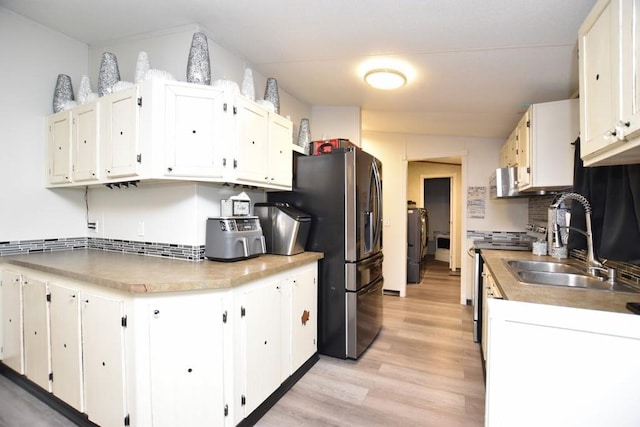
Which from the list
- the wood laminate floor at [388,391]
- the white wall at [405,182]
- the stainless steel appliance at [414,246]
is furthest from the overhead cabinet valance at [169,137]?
the stainless steel appliance at [414,246]

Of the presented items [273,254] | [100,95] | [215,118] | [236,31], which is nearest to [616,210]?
[273,254]

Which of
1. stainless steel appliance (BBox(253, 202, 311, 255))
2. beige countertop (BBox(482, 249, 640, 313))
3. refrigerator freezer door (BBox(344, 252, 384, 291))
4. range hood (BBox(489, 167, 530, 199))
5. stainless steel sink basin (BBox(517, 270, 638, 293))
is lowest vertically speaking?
refrigerator freezer door (BBox(344, 252, 384, 291))

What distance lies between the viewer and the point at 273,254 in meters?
2.46

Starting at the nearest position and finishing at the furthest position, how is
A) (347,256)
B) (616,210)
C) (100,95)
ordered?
(616,210) < (100,95) < (347,256)

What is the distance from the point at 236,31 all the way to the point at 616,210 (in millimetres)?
2607

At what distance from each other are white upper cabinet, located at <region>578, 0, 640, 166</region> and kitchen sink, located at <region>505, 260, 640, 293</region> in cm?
74

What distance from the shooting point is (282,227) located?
245 cm

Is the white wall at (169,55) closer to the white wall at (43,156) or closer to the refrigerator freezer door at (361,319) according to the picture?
the white wall at (43,156)

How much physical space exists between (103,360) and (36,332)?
2.91 feet

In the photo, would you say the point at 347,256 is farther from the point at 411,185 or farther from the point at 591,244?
the point at 411,185

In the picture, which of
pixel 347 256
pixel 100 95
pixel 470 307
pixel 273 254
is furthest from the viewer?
pixel 470 307

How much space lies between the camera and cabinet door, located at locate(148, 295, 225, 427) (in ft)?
5.01

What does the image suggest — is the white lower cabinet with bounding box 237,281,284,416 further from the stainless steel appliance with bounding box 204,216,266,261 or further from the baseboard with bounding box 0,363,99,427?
the baseboard with bounding box 0,363,99,427

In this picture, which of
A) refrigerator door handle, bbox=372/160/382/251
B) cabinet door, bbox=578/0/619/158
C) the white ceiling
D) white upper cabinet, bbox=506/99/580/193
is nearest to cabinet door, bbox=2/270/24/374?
the white ceiling
